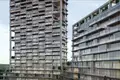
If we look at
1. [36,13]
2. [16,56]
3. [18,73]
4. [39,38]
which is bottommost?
[18,73]

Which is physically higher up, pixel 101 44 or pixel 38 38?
pixel 38 38

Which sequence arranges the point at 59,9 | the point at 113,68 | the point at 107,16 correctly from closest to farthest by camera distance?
the point at 113,68, the point at 107,16, the point at 59,9

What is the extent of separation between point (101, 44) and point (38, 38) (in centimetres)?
5409

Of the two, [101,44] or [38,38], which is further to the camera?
[38,38]

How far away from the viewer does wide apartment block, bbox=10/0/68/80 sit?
11569cm

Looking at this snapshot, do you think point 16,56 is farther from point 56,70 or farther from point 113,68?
point 113,68

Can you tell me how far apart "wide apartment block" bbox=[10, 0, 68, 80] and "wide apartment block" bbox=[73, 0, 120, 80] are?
65.4 feet

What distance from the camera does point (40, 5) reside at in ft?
400

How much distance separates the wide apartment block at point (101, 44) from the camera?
205ft

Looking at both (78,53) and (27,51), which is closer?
(78,53)

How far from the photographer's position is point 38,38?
12181 centimetres

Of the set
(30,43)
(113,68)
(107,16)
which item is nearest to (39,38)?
(30,43)

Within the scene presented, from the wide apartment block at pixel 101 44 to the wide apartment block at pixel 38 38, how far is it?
1995 cm

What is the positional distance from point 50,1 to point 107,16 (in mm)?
54177
